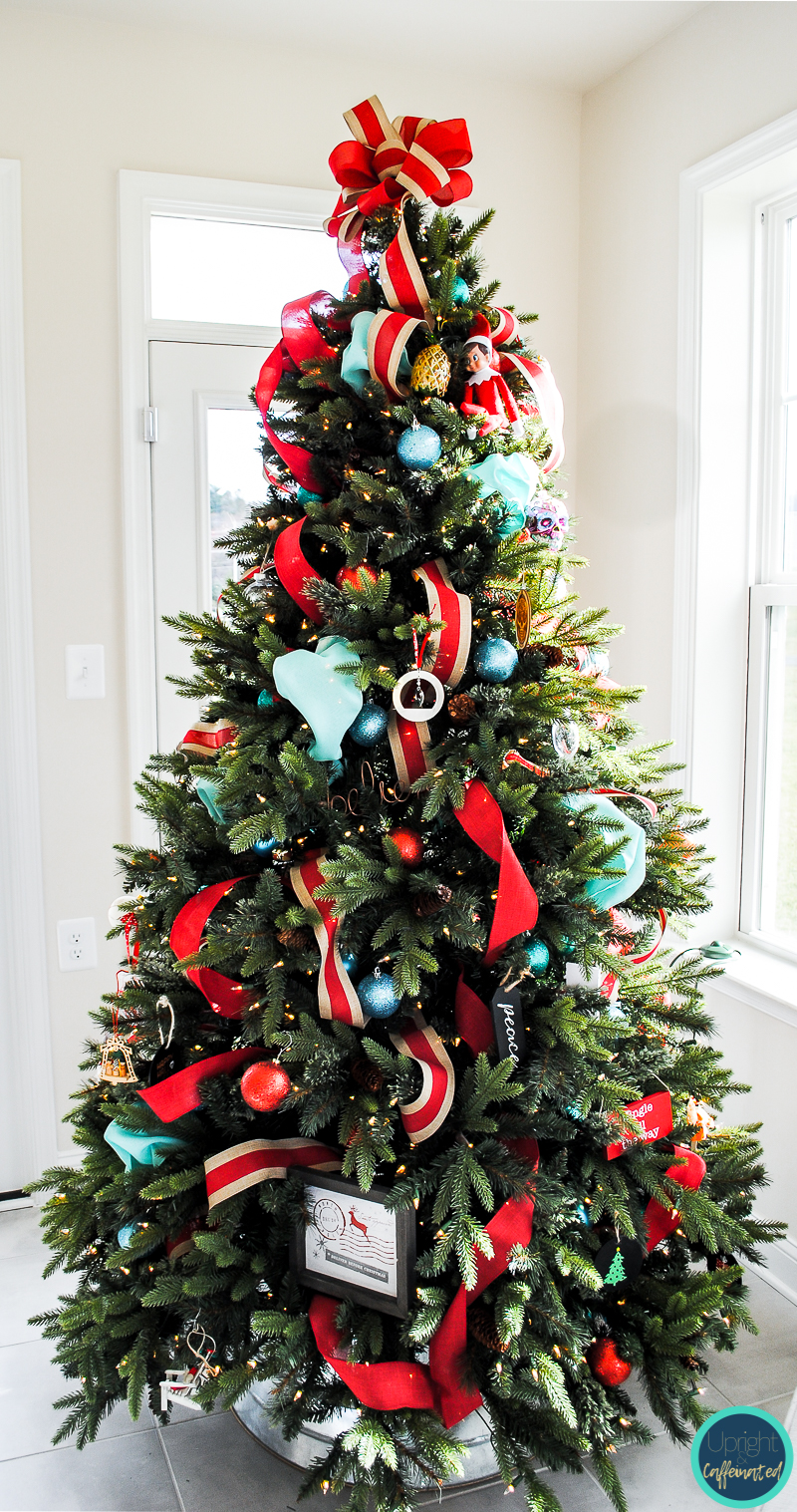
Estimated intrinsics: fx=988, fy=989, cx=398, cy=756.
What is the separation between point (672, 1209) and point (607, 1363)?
20cm

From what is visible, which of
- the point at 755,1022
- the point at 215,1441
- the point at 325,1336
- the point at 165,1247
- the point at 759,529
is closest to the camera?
the point at 325,1336

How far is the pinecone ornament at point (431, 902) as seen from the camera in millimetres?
1142

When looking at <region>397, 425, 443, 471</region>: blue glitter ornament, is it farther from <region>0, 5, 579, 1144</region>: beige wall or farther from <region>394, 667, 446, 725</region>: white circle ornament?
<region>0, 5, 579, 1144</region>: beige wall

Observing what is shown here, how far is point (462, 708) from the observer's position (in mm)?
1200

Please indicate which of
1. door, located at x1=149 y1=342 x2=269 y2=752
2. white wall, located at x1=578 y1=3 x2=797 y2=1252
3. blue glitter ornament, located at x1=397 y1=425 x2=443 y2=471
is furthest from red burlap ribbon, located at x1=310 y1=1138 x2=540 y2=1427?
door, located at x1=149 y1=342 x2=269 y2=752

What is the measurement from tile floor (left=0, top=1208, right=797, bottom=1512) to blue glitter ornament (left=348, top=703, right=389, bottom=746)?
103 centimetres

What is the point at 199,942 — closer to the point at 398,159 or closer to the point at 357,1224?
the point at 357,1224

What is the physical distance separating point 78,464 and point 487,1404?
1.95 metres

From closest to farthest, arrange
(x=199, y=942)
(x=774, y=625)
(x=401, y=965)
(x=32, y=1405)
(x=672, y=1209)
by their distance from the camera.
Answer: (x=401, y=965), (x=199, y=942), (x=672, y=1209), (x=32, y=1405), (x=774, y=625)

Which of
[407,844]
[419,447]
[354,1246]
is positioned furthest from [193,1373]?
[419,447]

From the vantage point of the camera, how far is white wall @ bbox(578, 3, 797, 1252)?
1958mm

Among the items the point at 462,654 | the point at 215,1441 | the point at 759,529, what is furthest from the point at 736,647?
the point at 215,1441

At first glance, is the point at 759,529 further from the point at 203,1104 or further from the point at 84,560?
the point at 203,1104

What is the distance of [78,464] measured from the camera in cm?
222
